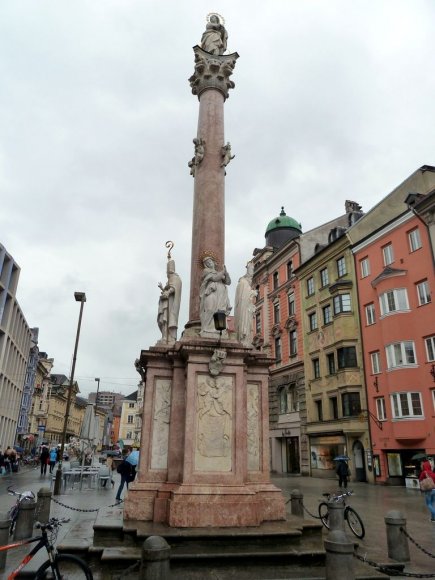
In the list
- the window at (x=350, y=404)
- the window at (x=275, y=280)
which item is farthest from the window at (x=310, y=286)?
the window at (x=350, y=404)

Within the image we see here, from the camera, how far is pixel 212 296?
976 centimetres

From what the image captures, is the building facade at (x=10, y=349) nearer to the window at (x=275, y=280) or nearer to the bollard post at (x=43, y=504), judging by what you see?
the window at (x=275, y=280)

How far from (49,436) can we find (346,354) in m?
79.5

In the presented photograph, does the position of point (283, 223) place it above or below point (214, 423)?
above

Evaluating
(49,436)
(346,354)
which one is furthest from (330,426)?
(49,436)

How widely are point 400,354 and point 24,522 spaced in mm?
22857

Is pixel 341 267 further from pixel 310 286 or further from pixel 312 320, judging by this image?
pixel 312 320

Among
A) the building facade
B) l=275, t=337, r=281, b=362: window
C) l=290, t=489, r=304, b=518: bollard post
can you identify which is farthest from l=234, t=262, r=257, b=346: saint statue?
the building facade

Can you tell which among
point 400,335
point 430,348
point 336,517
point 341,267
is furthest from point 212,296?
point 341,267

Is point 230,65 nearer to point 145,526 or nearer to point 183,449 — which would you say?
point 183,449

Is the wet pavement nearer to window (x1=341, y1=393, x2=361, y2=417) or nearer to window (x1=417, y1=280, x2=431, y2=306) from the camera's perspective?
window (x1=341, y1=393, x2=361, y2=417)

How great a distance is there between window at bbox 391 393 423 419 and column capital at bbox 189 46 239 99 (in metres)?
20.4

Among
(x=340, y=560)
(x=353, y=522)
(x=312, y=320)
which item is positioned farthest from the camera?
(x=312, y=320)

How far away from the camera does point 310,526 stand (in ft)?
26.8
